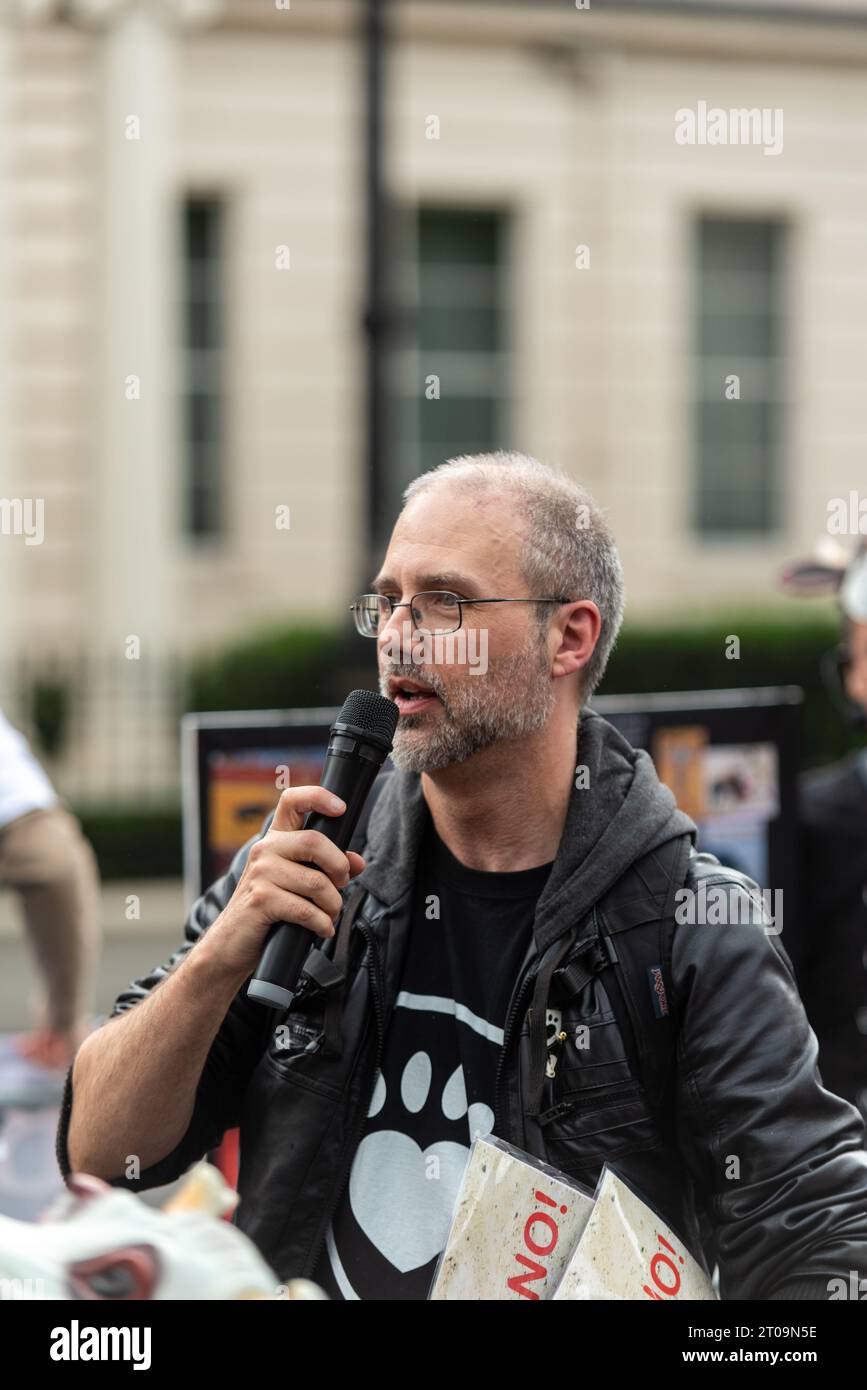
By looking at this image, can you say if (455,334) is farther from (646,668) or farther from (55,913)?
(55,913)

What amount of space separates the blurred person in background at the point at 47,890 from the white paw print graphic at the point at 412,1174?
170 cm

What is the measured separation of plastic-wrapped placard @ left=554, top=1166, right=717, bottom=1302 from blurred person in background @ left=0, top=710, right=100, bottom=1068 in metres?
2.03

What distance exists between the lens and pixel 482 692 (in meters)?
2.33

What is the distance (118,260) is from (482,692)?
12.2 meters

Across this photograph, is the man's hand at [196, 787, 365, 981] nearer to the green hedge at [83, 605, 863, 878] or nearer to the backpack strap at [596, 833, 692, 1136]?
the backpack strap at [596, 833, 692, 1136]

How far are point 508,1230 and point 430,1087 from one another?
273mm

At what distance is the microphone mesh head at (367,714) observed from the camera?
222cm

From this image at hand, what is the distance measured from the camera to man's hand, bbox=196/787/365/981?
2113 mm

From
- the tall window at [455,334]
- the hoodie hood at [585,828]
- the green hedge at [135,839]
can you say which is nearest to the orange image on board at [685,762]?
the hoodie hood at [585,828]

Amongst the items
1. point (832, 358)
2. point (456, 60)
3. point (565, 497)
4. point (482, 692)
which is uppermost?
point (456, 60)

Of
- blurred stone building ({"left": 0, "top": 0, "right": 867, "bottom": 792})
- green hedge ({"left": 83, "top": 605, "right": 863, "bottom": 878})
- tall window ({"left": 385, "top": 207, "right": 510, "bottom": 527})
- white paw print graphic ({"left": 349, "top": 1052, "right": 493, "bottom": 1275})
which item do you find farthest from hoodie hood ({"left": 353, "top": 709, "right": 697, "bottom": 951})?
tall window ({"left": 385, "top": 207, "right": 510, "bottom": 527})

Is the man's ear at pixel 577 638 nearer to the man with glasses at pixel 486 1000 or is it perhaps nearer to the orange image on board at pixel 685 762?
the man with glasses at pixel 486 1000
